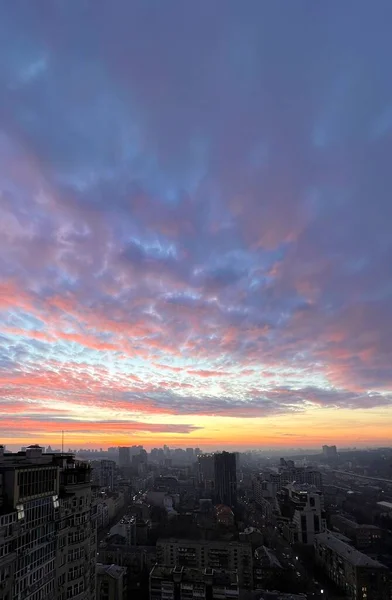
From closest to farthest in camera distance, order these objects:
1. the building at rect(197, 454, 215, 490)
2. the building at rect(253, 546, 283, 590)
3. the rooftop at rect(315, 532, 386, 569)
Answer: the rooftop at rect(315, 532, 386, 569), the building at rect(253, 546, 283, 590), the building at rect(197, 454, 215, 490)

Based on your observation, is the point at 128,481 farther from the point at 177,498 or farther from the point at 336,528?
the point at 336,528

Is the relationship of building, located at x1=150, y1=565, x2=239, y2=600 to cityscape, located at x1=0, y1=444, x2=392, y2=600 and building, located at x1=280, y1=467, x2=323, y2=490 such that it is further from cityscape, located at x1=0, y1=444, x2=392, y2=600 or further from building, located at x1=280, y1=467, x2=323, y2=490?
building, located at x1=280, y1=467, x2=323, y2=490

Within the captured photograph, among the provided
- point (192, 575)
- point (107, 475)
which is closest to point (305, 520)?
point (192, 575)

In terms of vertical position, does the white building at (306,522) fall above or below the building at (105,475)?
above

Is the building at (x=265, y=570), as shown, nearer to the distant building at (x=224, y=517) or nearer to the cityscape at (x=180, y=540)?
the cityscape at (x=180, y=540)

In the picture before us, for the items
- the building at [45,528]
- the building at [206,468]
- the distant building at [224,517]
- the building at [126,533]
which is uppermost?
the building at [45,528]

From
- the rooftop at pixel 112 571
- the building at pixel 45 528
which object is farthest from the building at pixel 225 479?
the building at pixel 45 528

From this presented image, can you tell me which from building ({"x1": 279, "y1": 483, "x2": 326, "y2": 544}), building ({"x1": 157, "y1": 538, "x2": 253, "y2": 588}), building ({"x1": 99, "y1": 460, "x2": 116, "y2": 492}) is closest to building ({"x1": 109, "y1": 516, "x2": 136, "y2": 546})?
building ({"x1": 157, "y1": 538, "x2": 253, "y2": 588})

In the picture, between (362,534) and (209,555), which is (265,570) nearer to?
(209,555)
